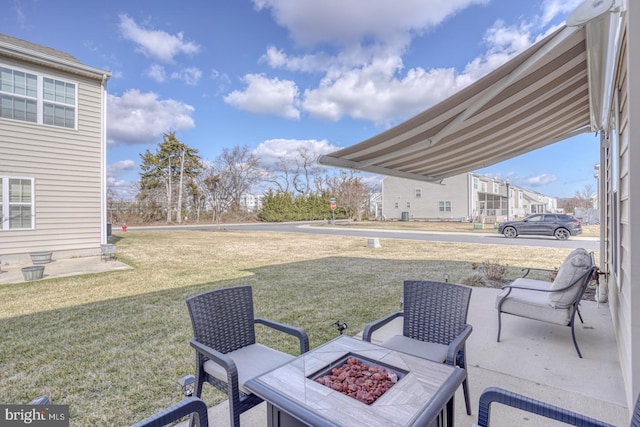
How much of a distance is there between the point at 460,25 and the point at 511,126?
6.59 m

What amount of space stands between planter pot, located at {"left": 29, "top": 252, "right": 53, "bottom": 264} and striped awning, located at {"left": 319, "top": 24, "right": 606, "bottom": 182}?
8801 mm

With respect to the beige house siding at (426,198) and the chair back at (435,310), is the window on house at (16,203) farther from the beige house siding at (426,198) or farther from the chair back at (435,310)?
the beige house siding at (426,198)

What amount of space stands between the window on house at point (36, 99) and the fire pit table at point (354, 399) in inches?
436

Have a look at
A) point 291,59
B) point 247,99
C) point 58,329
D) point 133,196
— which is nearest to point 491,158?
point 58,329

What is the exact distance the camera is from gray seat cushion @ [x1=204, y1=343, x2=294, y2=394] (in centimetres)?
202

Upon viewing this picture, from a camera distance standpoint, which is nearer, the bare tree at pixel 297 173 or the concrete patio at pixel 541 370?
the concrete patio at pixel 541 370

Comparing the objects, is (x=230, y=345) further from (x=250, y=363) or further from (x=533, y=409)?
(x=533, y=409)

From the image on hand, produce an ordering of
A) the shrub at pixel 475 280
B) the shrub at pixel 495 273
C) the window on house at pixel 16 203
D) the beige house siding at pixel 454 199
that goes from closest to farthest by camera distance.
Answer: the shrub at pixel 475 280 < the shrub at pixel 495 273 < the window on house at pixel 16 203 < the beige house siding at pixel 454 199

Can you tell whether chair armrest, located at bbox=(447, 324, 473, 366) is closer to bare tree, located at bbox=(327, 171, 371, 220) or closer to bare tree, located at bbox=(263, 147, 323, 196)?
bare tree, located at bbox=(327, 171, 371, 220)

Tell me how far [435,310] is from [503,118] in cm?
255

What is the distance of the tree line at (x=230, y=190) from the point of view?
32.6 metres

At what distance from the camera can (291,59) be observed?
15.6m

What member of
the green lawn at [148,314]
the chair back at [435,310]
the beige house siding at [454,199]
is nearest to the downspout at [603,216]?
the green lawn at [148,314]

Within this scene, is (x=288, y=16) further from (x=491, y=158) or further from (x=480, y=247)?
(x=480, y=247)
